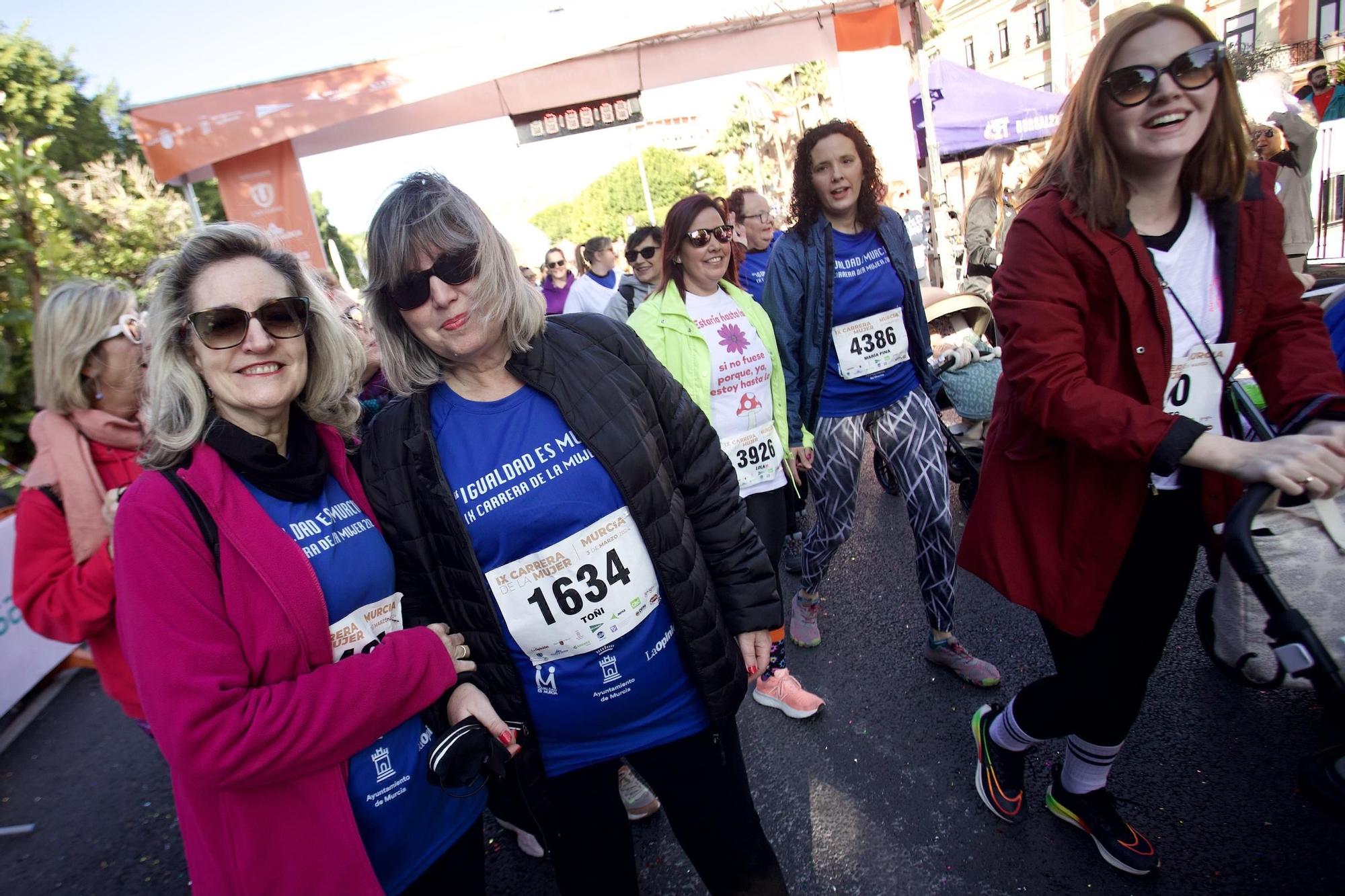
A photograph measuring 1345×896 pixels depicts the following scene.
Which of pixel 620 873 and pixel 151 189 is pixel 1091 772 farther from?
pixel 151 189

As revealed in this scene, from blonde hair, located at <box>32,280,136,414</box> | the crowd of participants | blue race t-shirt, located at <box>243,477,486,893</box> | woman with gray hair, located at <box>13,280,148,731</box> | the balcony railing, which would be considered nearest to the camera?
the crowd of participants

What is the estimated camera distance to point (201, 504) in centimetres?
132

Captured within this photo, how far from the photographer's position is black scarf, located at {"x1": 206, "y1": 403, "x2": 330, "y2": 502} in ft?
4.61

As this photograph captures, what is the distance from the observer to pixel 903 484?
9.91 feet

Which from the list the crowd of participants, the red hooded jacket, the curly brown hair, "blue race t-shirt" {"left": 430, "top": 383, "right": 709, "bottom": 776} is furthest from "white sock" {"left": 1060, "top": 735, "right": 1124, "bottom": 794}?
the curly brown hair

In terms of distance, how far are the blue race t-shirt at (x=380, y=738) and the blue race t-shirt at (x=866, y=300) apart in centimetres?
219

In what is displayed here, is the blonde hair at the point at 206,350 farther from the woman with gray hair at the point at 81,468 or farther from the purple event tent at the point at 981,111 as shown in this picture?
the purple event tent at the point at 981,111

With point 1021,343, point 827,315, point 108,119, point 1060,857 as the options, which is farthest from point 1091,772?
point 108,119

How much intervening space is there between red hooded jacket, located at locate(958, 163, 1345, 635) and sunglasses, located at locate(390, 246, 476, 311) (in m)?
1.26

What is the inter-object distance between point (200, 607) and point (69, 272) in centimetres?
551

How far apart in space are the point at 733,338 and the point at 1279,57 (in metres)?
35.2

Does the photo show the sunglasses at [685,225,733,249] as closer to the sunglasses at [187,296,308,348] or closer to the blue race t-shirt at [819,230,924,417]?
the blue race t-shirt at [819,230,924,417]

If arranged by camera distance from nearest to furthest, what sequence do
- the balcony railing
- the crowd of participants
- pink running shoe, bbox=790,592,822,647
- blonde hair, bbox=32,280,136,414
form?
1. the crowd of participants
2. blonde hair, bbox=32,280,136,414
3. pink running shoe, bbox=790,592,822,647
4. the balcony railing

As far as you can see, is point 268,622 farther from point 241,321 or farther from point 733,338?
point 733,338
